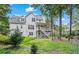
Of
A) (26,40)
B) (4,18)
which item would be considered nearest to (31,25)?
(26,40)

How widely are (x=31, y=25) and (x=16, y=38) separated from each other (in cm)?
20

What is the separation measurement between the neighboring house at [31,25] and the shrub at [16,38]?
0.12ft

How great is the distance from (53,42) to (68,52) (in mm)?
182

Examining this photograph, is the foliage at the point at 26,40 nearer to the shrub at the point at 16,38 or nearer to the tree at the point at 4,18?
the shrub at the point at 16,38

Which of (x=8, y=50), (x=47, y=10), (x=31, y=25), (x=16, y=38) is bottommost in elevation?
(x=8, y=50)

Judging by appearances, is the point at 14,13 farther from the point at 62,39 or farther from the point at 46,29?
the point at 62,39

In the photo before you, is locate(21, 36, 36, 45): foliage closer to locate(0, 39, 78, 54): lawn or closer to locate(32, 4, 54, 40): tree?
locate(0, 39, 78, 54): lawn

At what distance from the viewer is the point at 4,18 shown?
118 inches

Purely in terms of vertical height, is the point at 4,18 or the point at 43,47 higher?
the point at 4,18

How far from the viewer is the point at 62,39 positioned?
9.91 feet

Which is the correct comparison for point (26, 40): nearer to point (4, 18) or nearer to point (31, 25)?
point (31, 25)

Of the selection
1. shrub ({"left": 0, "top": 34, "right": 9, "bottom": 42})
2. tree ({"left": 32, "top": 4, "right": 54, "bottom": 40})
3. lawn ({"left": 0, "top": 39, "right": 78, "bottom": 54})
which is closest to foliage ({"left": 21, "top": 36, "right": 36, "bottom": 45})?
lawn ({"left": 0, "top": 39, "right": 78, "bottom": 54})

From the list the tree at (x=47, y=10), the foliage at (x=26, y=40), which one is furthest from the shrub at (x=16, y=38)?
the tree at (x=47, y=10)
